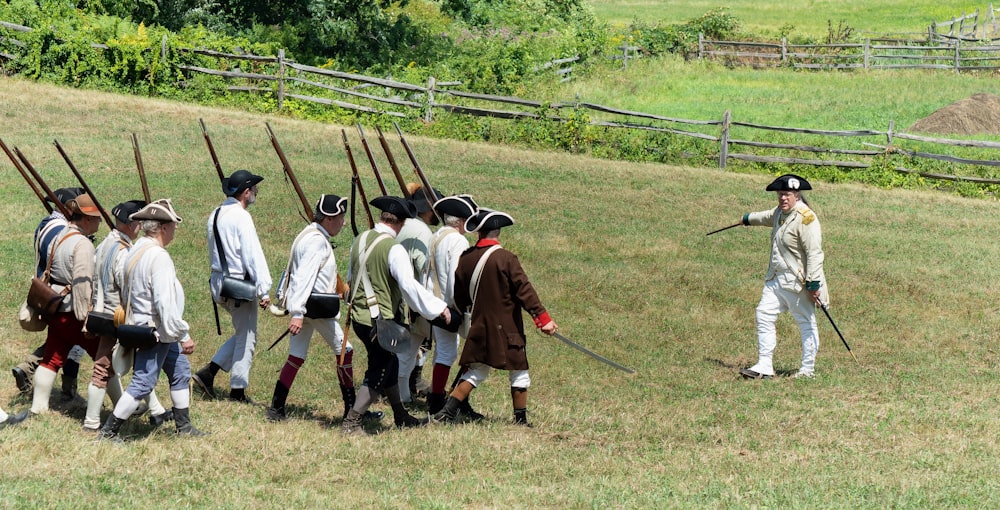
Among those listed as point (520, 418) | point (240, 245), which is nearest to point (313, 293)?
point (240, 245)

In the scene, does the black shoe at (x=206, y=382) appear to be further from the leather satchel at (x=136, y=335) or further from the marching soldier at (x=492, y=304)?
the marching soldier at (x=492, y=304)

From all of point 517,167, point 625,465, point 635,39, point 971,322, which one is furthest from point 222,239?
point 635,39

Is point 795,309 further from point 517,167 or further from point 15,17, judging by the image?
point 15,17

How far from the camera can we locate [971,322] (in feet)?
41.3

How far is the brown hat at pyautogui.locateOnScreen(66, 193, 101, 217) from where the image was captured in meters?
7.94

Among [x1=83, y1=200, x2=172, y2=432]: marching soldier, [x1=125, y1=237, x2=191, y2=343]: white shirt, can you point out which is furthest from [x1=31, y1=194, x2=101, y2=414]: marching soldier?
[x1=125, y1=237, x2=191, y2=343]: white shirt

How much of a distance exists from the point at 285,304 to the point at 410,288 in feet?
3.54

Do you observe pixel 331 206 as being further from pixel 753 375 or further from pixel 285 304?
pixel 753 375

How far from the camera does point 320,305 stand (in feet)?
26.8

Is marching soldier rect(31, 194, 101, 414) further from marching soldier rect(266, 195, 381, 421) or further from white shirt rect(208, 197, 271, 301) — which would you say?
marching soldier rect(266, 195, 381, 421)

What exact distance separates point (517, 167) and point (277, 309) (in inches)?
456

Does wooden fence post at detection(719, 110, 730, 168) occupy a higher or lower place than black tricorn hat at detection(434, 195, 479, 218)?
lower

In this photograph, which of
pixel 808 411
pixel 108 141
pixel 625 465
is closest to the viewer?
pixel 625 465

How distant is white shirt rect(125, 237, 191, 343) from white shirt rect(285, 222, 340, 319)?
1011mm
